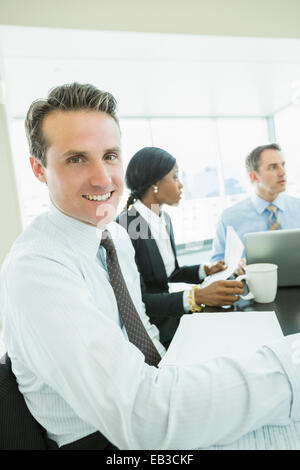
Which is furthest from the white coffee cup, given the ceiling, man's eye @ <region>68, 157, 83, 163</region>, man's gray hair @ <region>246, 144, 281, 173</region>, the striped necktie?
the ceiling

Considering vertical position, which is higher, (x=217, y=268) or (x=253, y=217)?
(x=253, y=217)

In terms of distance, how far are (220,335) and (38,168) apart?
657 millimetres

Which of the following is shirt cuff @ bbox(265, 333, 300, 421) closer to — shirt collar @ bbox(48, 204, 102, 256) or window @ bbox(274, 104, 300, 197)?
shirt collar @ bbox(48, 204, 102, 256)

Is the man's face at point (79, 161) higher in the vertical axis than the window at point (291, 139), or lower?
lower

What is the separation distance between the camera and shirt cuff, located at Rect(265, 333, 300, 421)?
0.46 metres

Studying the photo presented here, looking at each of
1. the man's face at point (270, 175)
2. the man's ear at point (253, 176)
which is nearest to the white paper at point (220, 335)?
the man's face at point (270, 175)

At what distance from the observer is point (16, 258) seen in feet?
1.92

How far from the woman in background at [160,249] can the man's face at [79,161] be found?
1.59 feet

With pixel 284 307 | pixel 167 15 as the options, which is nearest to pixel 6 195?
pixel 167 15

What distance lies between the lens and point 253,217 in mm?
1946

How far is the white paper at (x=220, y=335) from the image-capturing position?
670mm

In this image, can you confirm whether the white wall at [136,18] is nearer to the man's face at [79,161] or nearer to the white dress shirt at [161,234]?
the white dress shirt at [161,234]

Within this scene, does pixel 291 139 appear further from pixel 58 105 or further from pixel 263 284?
pixel 58 105

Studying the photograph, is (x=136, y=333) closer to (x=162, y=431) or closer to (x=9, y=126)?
(x=162, y=431)
